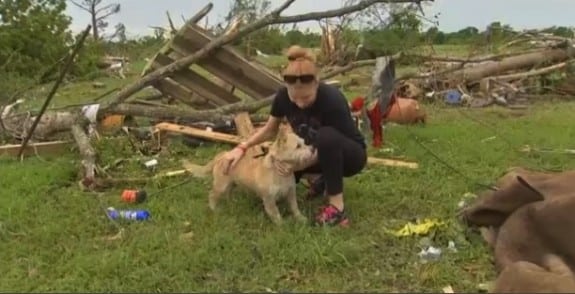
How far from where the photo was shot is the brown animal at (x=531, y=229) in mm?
3473

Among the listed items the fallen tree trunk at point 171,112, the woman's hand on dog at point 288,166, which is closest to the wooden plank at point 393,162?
the fallen tree trunk at point 171,112

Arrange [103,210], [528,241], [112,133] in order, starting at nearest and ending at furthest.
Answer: [528,241] → [103,210] → [112,133]

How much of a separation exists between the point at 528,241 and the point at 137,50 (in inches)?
729

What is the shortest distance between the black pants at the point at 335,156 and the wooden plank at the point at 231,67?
328cm

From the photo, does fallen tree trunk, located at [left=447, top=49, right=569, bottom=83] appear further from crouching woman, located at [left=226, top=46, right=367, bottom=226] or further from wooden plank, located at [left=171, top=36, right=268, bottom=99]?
crouching woman, located at [left=226, top=46, right=367, bottom=226]

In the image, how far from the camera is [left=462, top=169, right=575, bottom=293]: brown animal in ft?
11.4

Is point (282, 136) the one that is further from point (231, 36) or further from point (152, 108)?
point (152, 108)

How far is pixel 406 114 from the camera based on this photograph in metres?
9.12

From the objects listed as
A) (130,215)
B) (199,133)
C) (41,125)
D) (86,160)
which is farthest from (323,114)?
(41,125)

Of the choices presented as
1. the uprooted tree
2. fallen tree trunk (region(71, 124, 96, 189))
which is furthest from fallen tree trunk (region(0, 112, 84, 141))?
fallen tree trunk (region(71, 124, 96, 189))

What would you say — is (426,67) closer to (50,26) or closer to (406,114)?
(406,114)

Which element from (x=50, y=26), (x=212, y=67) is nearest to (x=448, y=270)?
(x=212, y=67)

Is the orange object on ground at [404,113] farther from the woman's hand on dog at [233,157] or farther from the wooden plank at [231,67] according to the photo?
the woman's hand on dog at [233,157]

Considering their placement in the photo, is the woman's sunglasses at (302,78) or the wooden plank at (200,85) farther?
the wooden plank at (200,85)
